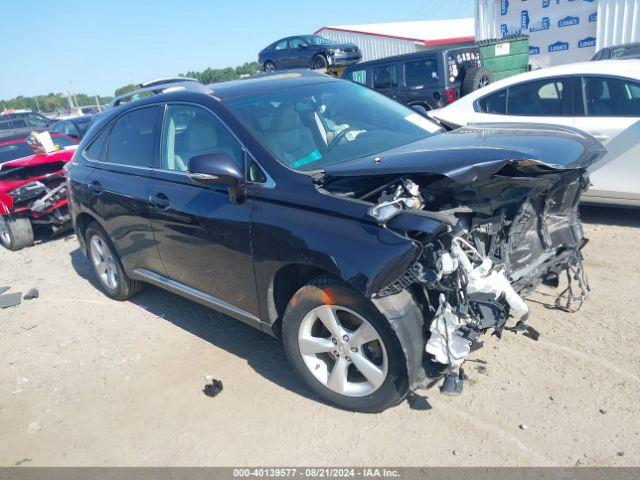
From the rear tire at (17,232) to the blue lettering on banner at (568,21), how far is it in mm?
18415

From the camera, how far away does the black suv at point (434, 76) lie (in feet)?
36.8

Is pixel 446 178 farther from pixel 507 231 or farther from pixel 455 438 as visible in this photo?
pixel 455 438

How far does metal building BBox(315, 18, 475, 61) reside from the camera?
105 ft

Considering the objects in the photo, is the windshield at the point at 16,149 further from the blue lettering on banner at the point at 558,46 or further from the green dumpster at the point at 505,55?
the blue lettering on banner at the point at 558,46

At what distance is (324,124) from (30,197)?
5666 millimetres

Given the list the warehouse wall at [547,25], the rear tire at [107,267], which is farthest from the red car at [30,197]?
the warehouse wall at [547,25]

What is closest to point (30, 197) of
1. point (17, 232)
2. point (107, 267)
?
point (17, 232)

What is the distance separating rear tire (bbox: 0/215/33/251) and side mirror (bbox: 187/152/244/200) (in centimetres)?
572

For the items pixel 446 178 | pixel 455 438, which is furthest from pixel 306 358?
pixel 446 178

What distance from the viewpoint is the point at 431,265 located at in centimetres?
284

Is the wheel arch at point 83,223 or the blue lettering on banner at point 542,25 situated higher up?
the blue lettering on banner at point 542,25

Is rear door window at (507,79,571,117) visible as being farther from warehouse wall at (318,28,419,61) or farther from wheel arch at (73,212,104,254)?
warehouse wall at (318,28,419,61)

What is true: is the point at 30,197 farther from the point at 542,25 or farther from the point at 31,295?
the point at 542,25

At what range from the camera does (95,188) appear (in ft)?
16.2
